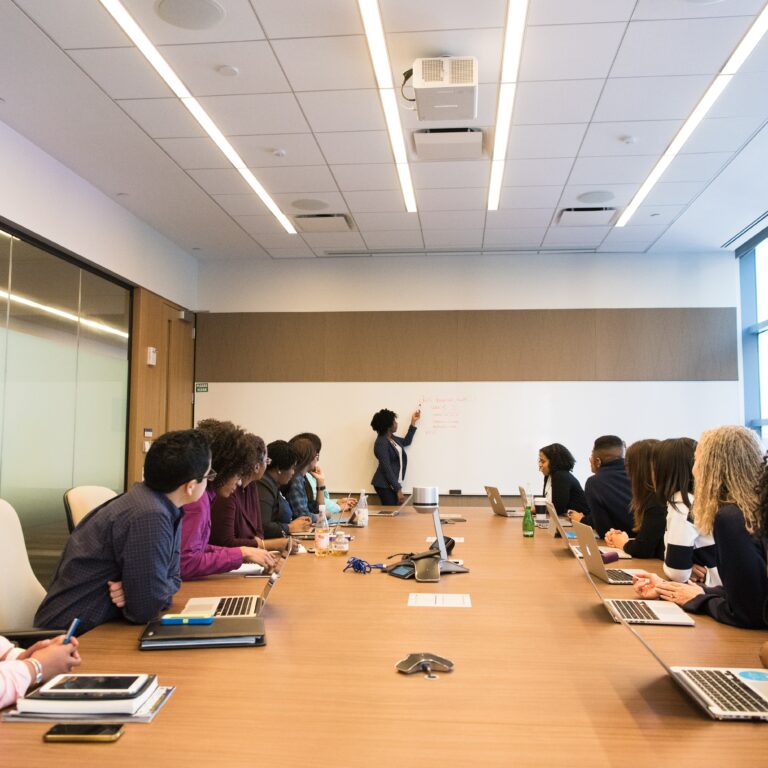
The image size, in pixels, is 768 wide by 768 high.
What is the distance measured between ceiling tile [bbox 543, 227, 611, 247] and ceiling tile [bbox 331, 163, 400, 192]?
2.03 m

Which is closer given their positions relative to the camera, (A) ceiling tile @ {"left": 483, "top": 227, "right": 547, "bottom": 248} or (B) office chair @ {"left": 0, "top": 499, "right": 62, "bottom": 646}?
(B) office chair @ {"left": 0, "top": 499, "right": 62, "bottom": 646}

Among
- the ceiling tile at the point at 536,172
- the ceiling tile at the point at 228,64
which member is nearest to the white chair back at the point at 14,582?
the ceiling tile at the point at 228,64

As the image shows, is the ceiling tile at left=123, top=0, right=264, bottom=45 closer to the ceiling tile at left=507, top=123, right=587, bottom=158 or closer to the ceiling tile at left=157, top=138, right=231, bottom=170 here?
the ceiling tile at left=157, top=138, right=231, bottom=170

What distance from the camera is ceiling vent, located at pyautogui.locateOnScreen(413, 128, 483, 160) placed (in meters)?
4.80

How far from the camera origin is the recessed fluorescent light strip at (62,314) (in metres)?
5.02

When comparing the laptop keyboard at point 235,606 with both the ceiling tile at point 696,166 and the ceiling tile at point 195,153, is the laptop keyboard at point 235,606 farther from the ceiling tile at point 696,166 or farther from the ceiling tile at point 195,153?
the ceiling tile at point 696,166

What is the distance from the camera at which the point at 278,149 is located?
5.08m

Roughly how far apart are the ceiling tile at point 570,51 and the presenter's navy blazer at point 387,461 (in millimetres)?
4294

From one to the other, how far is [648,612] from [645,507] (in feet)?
3.98

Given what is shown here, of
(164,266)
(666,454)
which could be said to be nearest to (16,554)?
(666,454)

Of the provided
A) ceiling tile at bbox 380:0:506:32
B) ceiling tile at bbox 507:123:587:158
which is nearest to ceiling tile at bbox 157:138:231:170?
ceiling tile at bbox 380:0:506:32

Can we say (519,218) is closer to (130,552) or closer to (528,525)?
(528,525)

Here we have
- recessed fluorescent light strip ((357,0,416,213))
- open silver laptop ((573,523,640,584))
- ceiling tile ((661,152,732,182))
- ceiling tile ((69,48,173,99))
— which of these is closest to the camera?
open silver laptop ((573,523,640,584))

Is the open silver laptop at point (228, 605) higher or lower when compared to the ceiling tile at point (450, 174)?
lower
